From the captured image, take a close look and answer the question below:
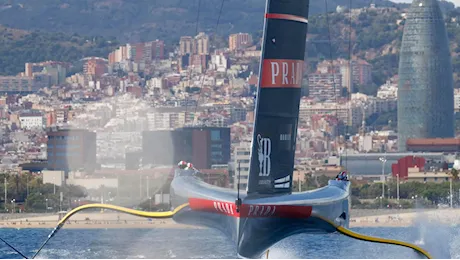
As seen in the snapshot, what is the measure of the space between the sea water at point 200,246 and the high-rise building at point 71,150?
2040 centimetres

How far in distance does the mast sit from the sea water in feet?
11.9

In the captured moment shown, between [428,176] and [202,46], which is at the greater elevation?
[202,46]

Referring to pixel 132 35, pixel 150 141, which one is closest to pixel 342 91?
pixel 132 35

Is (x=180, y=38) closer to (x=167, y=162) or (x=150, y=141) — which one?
(x=150, y=141)

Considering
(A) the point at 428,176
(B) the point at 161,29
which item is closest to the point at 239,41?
(B) the point at 161,29

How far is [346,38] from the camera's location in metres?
157

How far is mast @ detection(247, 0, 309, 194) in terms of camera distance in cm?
2309

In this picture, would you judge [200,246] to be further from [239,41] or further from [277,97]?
[239,41]

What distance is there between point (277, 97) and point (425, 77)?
10158 cm

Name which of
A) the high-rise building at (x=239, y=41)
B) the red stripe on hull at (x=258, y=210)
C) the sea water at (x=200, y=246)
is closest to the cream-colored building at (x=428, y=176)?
the sea water at (x=200, y=246)

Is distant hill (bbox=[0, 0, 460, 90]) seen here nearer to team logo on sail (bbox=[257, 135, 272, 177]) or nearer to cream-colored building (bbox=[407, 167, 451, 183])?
cream-colored building (bbox=[407, 167, 451, 183])

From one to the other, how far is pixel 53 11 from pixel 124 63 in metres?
47.7

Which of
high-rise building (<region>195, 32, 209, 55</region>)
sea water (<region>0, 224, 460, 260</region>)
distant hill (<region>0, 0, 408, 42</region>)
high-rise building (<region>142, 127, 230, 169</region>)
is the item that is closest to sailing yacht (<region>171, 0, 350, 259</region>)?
sea water (<region>0, 224, 460, 260</region>)

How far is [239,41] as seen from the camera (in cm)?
16400
